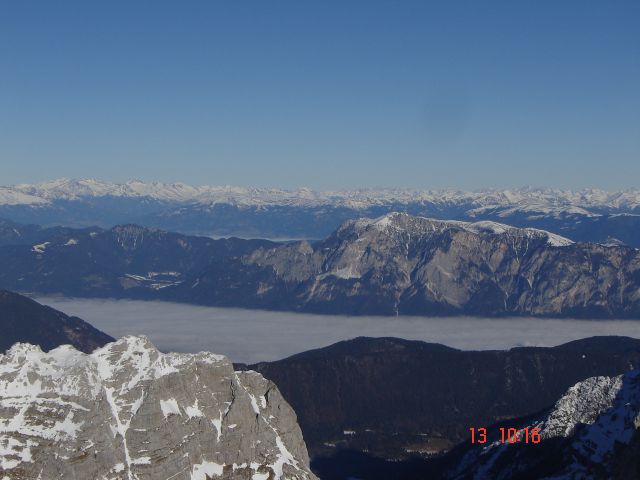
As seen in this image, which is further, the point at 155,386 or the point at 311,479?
the point at 311,479

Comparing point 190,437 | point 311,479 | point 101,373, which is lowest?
point 311,479

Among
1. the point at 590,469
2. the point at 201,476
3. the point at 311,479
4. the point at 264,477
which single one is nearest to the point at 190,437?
the point at 201,476

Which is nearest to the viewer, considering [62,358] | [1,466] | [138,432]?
[1,466]

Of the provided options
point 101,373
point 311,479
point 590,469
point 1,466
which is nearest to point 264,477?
point 311,479

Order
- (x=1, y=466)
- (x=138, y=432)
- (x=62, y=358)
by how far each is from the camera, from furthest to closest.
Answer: (x=62, y=358), (x=138, y=432), (x=1, y=466)

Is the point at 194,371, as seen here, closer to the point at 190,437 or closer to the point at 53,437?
the point at 190,437

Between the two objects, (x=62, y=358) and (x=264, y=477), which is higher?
(x=62, y=358)
